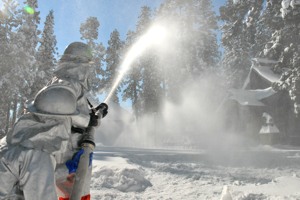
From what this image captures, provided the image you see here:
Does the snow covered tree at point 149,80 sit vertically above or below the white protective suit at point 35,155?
above

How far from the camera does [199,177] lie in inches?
483

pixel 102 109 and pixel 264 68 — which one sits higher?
pixel 264 68

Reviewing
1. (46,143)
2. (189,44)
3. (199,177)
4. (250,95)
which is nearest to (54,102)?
(46,143)

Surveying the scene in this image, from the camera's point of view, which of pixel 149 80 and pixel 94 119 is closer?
pixel 94 119

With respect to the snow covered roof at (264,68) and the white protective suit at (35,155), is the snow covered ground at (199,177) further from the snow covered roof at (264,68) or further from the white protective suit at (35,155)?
the snow covered roof at (264,68)

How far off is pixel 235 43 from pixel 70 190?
144 feet

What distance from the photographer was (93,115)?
2432mm

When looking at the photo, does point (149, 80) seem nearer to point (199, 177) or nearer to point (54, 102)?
point (199, 177)

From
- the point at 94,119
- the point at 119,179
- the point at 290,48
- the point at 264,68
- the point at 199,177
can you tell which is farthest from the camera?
the point at 264,68

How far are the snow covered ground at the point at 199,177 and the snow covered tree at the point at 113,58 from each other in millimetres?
29089

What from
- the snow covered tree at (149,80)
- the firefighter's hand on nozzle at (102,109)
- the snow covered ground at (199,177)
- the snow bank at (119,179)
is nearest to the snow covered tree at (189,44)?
the snow covered tree at (149,80)

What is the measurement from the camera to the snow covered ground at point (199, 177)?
960 cm

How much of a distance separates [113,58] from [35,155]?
44895 mm

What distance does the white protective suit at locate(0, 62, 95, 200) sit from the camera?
186 centimetres
